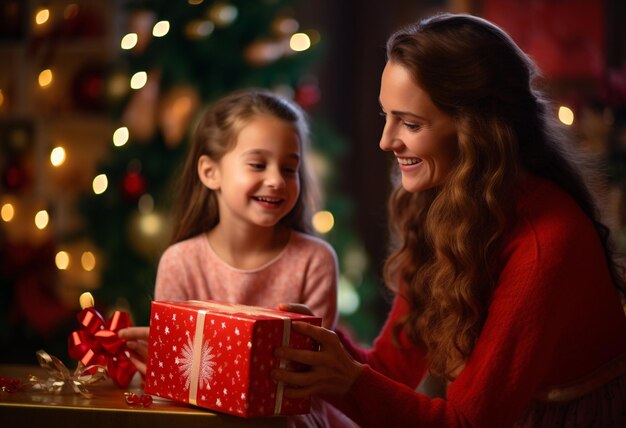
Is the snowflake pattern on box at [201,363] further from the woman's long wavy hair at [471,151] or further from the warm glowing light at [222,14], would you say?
the warm glowing light at [222,14]

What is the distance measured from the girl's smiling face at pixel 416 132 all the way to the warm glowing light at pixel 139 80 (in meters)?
1.65

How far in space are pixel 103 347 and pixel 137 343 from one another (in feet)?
0.22

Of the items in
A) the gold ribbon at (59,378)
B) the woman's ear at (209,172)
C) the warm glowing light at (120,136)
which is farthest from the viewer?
the warm glowing light at (120,136)

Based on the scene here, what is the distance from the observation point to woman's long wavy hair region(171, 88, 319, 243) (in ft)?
6.92

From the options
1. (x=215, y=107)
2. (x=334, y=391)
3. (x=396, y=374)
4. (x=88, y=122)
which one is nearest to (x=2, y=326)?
(x=88, y=122)

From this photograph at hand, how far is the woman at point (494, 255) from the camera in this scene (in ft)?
5.30

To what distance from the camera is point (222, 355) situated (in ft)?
4.89

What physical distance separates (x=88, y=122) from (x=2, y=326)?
1.03m

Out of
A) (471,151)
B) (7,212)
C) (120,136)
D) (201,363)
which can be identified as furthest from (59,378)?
(7,212)

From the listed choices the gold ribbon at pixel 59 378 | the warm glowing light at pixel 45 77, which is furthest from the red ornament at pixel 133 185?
the gold ribbon at pixel 59 378

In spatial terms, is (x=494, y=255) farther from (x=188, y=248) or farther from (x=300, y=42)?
(x=300, y=42)

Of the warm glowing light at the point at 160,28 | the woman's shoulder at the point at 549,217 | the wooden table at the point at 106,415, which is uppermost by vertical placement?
the warm glowing light at the point at 160,28

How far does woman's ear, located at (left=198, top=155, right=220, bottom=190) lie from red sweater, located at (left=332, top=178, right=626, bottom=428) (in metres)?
0.69

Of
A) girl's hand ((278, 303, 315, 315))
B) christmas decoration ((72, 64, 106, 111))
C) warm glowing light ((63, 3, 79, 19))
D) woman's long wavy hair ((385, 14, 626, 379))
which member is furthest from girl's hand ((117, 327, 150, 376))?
christmas decoration ((72, 64, 106, 111))
